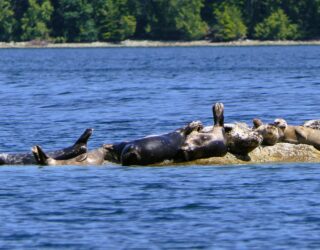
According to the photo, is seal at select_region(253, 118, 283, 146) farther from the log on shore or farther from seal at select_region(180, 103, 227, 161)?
seal at select_region(180, 103, 227, 161)

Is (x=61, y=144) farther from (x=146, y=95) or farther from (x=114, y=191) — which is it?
(x=146, y=95)

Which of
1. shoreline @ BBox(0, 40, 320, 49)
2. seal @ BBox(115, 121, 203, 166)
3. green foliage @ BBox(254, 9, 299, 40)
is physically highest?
seal @ BBox(115, 121, 203, 166)

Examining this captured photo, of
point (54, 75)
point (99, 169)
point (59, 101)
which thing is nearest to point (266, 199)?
point (99, 169)

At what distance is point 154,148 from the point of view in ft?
80.9

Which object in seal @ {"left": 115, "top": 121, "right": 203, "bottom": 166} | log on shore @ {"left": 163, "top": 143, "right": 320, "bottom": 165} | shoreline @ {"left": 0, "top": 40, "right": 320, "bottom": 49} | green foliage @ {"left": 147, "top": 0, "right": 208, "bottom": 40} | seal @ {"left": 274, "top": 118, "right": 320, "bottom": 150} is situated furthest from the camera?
shoreline @ {"left": 0, "top": 40, "right": 320, "bottom": 49}

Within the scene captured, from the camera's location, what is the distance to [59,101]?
1970 inches

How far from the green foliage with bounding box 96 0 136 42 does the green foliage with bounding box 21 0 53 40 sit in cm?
622

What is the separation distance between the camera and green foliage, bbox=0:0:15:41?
17038 cm

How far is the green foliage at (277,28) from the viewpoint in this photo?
169 metres

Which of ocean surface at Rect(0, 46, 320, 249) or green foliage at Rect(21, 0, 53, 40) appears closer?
ocean surface at Rect(0, 46, 320, 249)

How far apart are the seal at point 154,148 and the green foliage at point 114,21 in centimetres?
14432

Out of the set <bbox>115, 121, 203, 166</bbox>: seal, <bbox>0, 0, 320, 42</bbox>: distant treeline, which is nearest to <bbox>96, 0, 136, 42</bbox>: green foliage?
<bbox>0, 0, 320, 42</bbox>: distant treeline

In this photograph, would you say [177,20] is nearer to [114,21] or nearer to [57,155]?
[114,21]

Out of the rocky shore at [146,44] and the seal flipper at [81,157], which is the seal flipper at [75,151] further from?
the rocky shore at [146,44]
